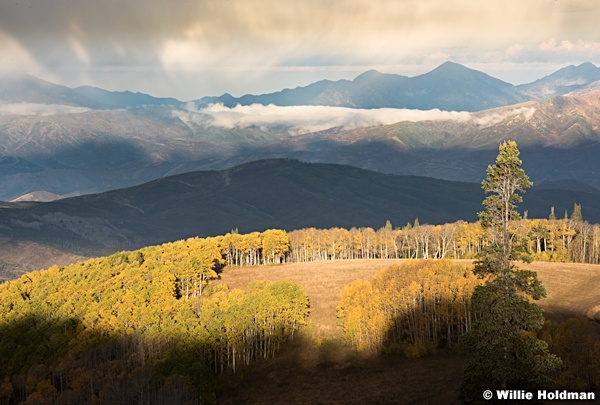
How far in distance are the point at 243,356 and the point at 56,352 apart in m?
44.7

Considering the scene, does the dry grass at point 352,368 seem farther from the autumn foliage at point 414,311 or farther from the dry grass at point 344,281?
the autumn foliage at point 414,311

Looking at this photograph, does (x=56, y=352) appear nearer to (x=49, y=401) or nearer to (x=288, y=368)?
(x=49, y=401)

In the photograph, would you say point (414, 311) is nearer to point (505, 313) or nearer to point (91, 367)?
point (91, 367)

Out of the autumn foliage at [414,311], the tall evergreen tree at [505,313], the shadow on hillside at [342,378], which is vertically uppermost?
the tall evergreen tree at [505,313]

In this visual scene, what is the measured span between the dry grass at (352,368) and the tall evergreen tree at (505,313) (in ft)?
130

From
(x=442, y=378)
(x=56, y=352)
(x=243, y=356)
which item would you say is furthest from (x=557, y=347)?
(x=56, y=352)

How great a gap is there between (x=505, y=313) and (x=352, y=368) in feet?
237

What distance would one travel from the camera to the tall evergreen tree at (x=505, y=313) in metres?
42.1

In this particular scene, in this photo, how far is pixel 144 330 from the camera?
129750 mm

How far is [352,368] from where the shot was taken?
110500 millimetres

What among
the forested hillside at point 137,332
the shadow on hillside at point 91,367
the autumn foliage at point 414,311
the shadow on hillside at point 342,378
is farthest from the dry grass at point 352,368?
the shadow on hillside at point 91,367

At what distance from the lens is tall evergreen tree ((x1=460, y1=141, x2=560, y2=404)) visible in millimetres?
42125

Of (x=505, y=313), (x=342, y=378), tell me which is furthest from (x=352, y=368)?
(x=505, y=313)

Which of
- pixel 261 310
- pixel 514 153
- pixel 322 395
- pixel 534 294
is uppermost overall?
pixel 514 153
